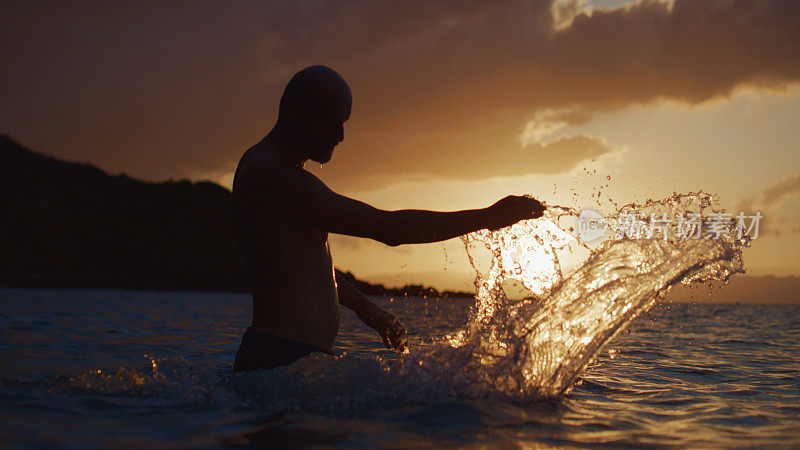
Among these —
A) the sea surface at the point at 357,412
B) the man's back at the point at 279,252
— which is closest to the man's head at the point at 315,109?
the man's back at the point at 279,252

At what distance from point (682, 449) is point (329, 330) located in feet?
5.99

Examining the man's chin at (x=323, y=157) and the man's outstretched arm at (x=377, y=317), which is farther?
the man's outstretched arm at (x=377, y=317)

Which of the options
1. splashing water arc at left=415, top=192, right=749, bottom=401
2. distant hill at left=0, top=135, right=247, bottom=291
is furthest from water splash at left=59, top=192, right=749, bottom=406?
distant hill at left=0, top=135, right=247, bottom=291

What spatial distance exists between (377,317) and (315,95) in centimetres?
154

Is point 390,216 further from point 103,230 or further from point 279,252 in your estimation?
point 103,230

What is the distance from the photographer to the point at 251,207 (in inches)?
125

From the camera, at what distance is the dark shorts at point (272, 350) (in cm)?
320

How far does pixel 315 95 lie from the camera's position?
3252 millimetres

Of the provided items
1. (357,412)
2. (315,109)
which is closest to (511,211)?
(315,109)

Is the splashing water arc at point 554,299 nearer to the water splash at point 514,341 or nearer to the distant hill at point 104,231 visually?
the water splash at point 514,341

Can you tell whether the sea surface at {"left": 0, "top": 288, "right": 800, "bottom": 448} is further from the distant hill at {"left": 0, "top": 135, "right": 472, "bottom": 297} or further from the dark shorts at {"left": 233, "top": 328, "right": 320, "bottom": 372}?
the distant hill at {"left": 0, "top": 135, "right": 472, "bottom": 297}

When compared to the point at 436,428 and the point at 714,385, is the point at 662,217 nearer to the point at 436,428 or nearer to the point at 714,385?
the point at 714,385

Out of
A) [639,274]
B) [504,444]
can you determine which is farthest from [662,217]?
[504,444]

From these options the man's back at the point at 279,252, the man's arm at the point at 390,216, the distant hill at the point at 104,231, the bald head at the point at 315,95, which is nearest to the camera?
the man's arm at the point at 390,216
